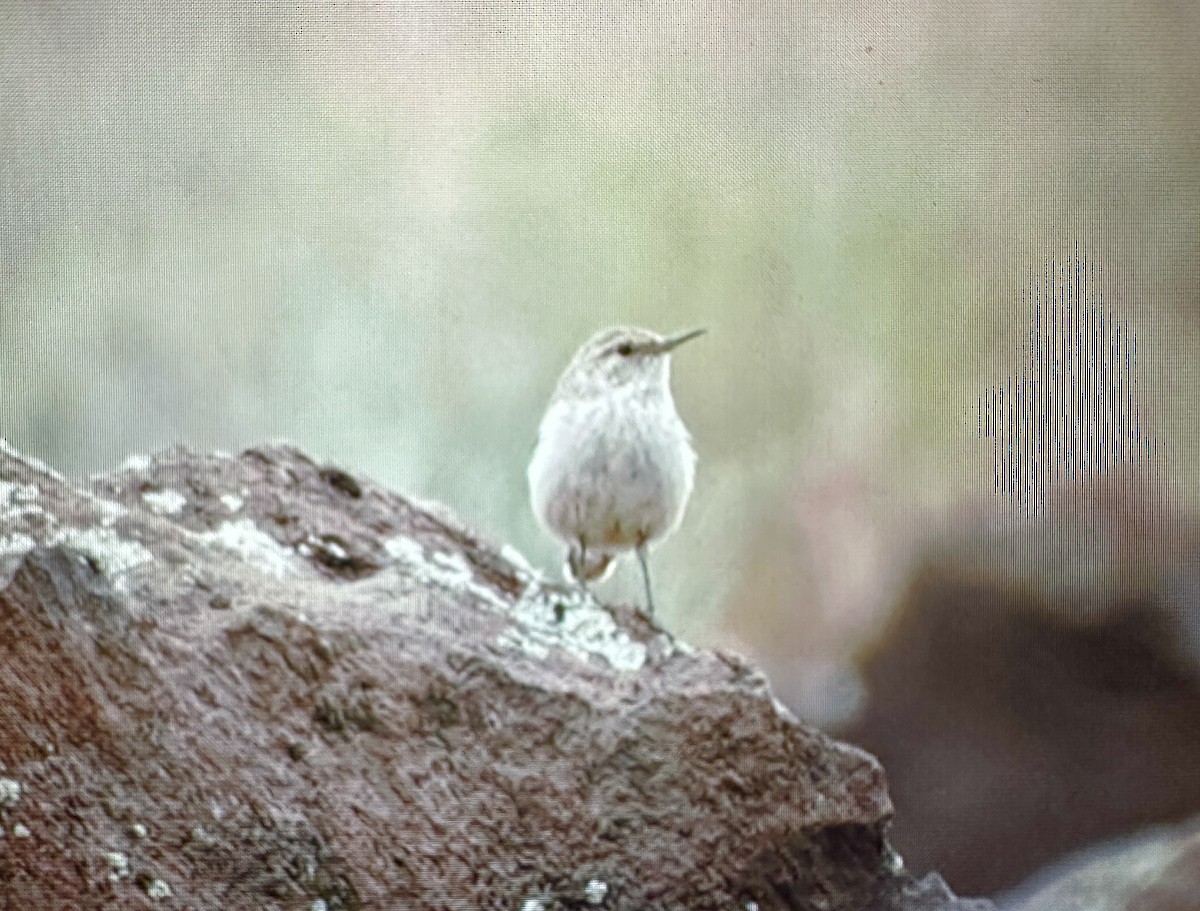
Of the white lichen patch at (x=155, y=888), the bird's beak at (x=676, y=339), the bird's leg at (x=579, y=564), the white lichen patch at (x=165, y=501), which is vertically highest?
the bird's beak at (x=676, y=339)

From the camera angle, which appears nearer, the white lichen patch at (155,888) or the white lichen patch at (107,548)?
the white lichen patch at (155,888)

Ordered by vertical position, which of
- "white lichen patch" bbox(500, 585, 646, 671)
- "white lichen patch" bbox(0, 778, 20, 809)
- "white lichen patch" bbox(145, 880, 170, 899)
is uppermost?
"white lichen patch" bbox(500, 585, 646, 671)

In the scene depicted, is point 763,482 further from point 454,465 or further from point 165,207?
point 165,207

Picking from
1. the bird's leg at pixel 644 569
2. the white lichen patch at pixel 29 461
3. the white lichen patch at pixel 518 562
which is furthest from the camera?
the bird's leg at pixel 644 569

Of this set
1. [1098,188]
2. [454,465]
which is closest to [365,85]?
[454,465]

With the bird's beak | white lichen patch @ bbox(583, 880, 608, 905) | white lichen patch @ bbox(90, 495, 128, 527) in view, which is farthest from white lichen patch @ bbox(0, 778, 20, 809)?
the bird's beak

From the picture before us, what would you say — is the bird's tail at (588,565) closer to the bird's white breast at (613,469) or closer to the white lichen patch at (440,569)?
the bird's white breast at (613,469)

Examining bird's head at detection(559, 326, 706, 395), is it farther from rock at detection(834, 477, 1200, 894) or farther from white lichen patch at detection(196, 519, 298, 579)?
white lichen patch at detection(196, 519, 298, 579)

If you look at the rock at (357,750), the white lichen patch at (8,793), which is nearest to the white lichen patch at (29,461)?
the rock at (357,750)
